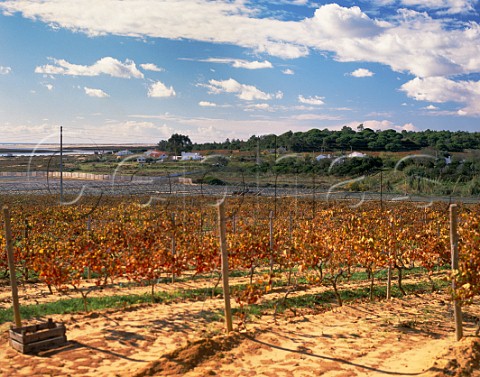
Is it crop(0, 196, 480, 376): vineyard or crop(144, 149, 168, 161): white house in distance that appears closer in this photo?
crop(0, 196, 480, 376): vineyard

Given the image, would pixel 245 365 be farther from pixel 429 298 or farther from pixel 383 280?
pixel 383 280

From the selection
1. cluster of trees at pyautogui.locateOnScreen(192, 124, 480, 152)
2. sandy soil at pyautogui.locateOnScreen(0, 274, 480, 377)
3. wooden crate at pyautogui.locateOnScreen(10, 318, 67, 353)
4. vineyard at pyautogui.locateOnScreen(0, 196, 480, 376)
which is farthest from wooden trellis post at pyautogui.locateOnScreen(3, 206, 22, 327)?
cluster of trees at pyautogui.locateOnScreen(192, 124, 480, 152)

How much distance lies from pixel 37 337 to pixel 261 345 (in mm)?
3063

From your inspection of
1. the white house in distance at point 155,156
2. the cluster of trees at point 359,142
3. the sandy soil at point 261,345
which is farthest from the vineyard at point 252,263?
the cluster of trees at point 359,142

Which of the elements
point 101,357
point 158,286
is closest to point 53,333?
point 101,357

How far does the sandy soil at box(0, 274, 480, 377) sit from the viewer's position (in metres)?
6.18

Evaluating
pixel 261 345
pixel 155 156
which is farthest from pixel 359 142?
pixel 261 345

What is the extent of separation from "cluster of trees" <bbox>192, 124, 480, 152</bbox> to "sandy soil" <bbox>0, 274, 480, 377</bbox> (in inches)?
2485

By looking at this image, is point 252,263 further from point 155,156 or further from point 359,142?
point 359,142

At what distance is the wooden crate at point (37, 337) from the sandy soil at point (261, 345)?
13 centimetres

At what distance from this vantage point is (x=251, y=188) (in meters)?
48.6

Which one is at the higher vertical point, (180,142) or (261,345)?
(180,142)

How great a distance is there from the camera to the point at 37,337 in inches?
273

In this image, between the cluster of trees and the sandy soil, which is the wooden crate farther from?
the cluster of trees
